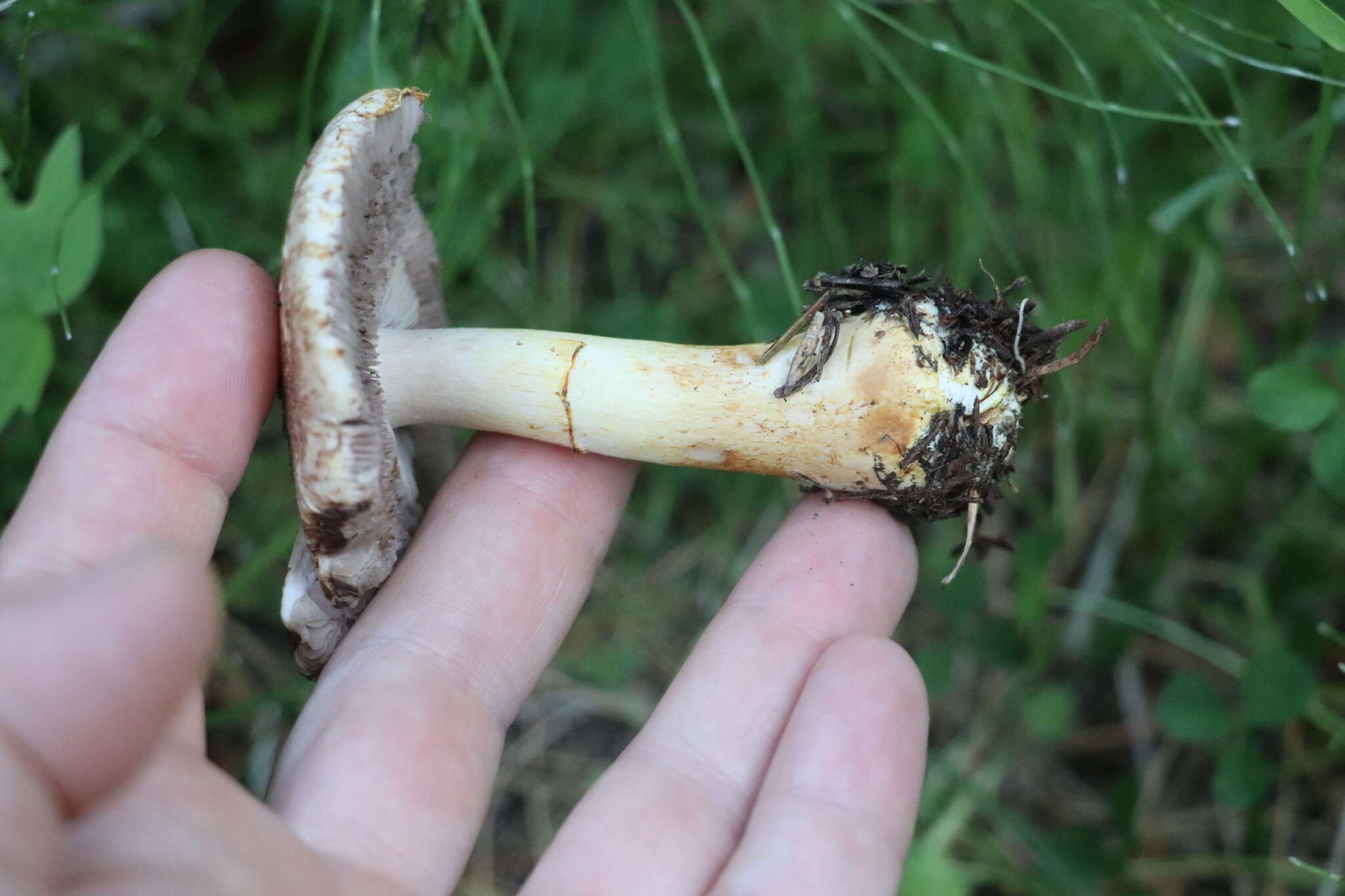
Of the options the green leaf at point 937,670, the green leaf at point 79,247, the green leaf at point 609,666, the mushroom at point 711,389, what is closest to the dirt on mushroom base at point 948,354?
the mushroom at point 711,389

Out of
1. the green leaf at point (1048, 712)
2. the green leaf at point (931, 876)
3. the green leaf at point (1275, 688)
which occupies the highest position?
the green leaf at point (1275, 688)

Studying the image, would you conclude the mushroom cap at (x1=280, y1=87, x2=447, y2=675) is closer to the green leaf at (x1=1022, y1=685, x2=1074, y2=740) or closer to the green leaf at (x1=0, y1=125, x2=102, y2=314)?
the green leaf at (x1=0, y1=125, x2=102, y2=314)

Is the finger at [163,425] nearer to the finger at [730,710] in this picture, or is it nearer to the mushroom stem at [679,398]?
the mushroom stem at [679,398]

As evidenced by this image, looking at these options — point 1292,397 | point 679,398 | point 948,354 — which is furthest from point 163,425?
point 1292,397

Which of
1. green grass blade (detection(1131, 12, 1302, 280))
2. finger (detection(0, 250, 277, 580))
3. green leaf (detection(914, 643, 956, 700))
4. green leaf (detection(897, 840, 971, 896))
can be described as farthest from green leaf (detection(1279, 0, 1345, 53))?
finger (detection(0, 250, 277, 580))

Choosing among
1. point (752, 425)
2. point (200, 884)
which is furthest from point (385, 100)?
point (200, 884)

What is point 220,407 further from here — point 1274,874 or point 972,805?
point 1274,874
